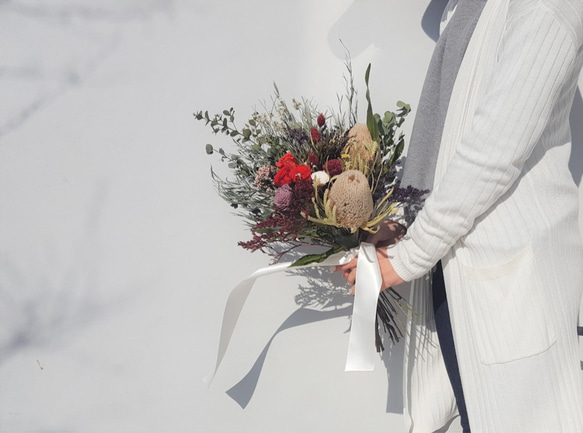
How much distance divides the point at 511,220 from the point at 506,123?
0.65 ft

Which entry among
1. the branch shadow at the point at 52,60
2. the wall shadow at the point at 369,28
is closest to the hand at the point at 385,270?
the wall shadow at the point at 369,28

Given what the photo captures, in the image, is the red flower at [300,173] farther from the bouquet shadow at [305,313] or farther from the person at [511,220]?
the bouquet shadow at [305,313]

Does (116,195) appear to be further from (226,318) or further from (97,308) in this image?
(226,318)

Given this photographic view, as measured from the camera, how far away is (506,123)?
951 mm

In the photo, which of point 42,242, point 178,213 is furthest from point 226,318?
point 42,242

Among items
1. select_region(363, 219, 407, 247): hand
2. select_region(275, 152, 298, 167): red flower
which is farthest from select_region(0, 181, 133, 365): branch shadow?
select_region(363, 219, 407, 247): hand

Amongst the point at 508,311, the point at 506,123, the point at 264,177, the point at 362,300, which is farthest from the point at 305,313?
the point at 506,123

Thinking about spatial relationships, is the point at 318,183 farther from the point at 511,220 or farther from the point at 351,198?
the point at 511,220

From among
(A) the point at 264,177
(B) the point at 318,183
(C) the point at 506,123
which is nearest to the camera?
(C) the point at 506,123

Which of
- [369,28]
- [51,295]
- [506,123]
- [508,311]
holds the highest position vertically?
[369,28]

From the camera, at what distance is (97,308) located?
5.05 feet

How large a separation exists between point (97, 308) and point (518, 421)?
109cm

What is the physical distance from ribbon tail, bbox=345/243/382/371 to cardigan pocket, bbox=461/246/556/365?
0.20 meters

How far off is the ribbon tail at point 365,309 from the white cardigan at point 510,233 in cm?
11
